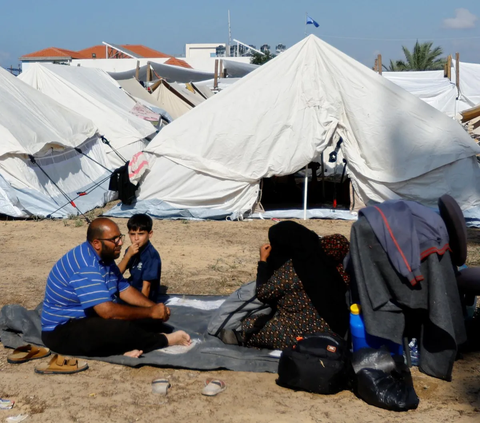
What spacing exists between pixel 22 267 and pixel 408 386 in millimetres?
5013

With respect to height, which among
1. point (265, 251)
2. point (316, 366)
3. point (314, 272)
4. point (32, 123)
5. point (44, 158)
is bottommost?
point (316, 366)

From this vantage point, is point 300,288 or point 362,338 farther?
point 300,288

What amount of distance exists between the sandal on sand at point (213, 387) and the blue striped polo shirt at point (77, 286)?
900 millimetres

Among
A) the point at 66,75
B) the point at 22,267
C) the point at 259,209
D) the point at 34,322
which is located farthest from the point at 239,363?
the point at 66,75

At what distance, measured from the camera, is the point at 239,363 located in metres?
4.61

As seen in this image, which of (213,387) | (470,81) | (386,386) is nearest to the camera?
(386,386)

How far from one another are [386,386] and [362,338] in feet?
1.66

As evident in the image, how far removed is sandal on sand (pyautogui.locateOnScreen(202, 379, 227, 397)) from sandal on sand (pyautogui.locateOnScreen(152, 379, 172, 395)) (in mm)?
246

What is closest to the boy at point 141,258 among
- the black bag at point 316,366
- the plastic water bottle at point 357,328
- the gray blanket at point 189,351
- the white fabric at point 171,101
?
the gray blanket at point 189,351

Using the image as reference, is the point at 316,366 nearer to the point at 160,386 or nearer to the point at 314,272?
the point at 314,272

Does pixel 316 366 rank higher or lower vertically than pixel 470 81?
lower

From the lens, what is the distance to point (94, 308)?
450cm

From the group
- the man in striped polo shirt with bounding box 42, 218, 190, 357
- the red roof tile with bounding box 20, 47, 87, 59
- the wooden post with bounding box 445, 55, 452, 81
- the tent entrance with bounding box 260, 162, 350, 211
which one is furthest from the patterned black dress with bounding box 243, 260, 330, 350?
the red roof tile with bounding box 20, 47, 87, 59

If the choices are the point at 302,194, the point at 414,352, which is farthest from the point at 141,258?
the point at 302,194
